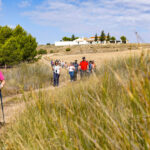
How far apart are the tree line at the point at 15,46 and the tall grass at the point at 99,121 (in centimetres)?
2238

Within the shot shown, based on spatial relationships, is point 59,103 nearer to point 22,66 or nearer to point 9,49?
point 22,66

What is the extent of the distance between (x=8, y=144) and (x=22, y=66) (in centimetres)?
1194

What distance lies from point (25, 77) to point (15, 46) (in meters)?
14.9

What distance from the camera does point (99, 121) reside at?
2125 millimetres

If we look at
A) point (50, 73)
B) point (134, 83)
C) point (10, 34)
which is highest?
point (10, 34)

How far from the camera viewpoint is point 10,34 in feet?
102

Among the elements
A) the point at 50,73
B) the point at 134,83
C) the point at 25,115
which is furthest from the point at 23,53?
the point at 134,83

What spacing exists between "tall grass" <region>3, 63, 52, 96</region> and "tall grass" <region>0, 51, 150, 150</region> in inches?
314

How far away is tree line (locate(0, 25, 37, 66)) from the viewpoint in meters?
27.0

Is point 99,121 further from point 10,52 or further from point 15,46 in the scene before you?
point 15,46

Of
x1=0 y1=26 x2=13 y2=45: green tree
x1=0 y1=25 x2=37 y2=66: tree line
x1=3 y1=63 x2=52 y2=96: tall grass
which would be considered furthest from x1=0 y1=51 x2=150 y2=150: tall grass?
x1=0 y1=26 x2=13 y2=45: green tree

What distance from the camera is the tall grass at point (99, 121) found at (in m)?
1.42

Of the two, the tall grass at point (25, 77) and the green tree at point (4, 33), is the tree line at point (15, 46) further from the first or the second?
the tall grass at point (25, 77)

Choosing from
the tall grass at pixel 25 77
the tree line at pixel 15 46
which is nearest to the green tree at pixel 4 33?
the tree line at pixel 15 46
